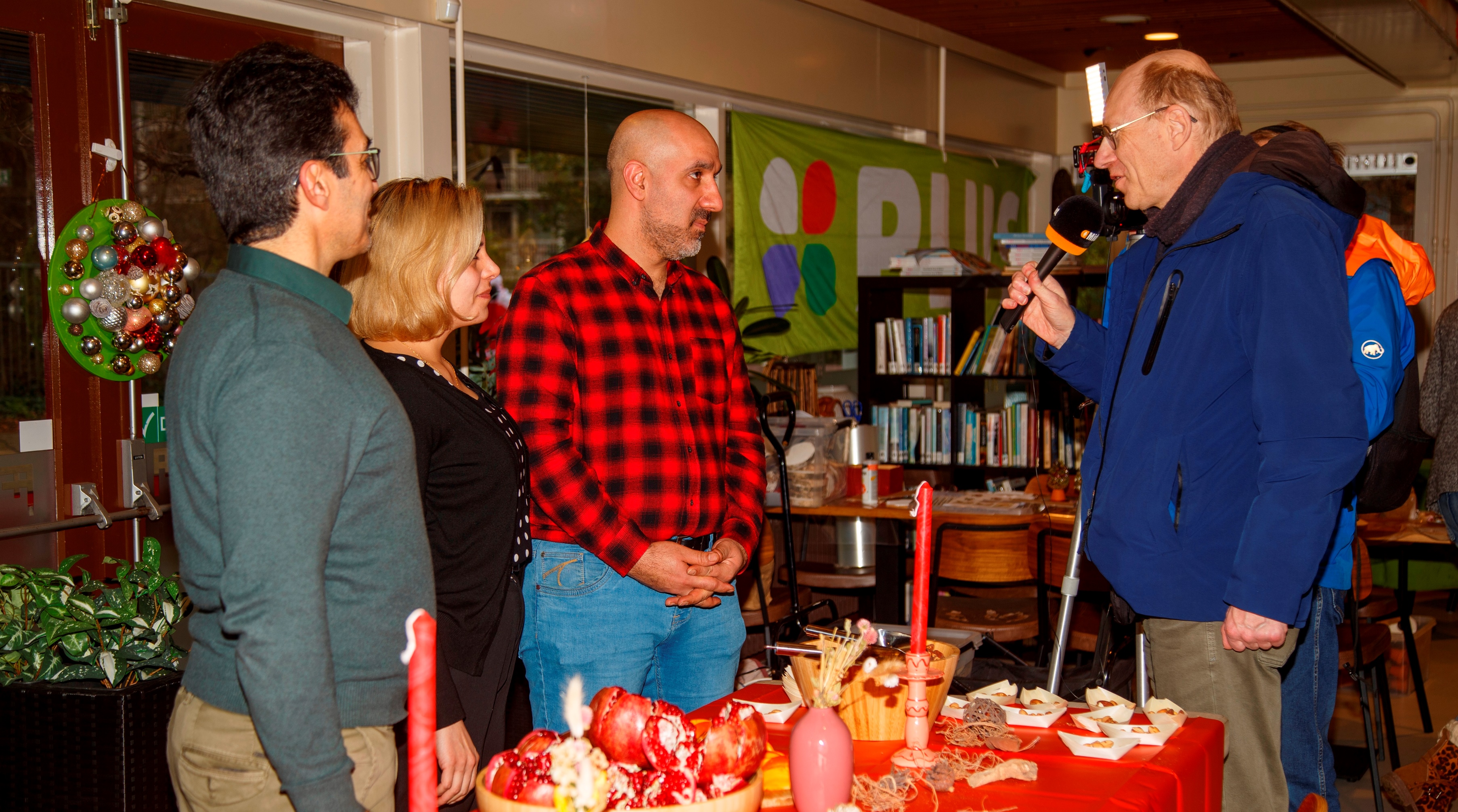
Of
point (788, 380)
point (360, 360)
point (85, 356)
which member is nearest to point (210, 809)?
point (360, 360)

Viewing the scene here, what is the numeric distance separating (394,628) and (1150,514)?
1.25m

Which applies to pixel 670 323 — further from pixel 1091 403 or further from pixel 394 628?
pixel 394 628

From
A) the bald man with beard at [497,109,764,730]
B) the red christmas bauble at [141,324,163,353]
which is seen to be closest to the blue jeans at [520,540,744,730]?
the bald man with beard at [497,109,764,730]

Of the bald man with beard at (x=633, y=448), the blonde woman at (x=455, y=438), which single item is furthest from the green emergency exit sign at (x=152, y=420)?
the blonde woman at (x=455, y=438)

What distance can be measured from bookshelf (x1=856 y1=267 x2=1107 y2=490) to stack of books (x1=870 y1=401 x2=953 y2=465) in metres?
0.03

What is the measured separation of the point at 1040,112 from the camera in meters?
8.87

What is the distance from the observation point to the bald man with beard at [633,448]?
2312 mm

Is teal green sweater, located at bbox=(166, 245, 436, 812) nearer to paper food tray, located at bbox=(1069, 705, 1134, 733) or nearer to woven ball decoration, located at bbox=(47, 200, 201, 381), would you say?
paper food tray, located at bbox=(1069, 705, 1134, 733)

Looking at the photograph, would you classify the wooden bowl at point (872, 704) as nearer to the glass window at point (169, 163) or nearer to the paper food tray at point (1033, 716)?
the paper food tray at point (1033, 716)

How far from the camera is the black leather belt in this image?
2.44 meters

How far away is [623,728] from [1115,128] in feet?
4.83

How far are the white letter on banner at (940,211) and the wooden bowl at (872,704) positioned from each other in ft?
19.3

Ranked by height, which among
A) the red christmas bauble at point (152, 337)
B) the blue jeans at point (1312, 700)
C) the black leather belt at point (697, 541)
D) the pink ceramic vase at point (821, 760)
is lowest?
the blue jeans at point (1312, 700)

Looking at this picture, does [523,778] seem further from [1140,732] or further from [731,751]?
[1140,732]
